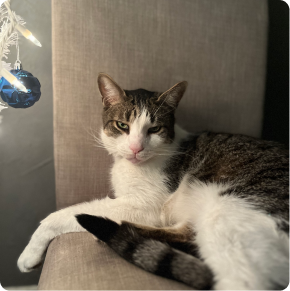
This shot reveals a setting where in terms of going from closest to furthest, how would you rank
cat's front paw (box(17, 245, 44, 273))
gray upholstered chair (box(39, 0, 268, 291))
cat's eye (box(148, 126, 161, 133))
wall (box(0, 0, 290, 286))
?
cat's front paw (box(17, 245, 44, 273)), cat's eye (box(148, 126, 161, 133)), gray upholstered chair (box(39, 0, 268, 291)), wall (box(0, 0, 290, 286))

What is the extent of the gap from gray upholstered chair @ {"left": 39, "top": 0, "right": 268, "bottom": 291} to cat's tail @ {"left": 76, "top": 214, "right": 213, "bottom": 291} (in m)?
0.29

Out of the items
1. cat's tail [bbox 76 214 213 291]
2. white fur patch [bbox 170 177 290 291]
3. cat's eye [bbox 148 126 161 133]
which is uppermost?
cat's eye [bbox 148 126 161 133]

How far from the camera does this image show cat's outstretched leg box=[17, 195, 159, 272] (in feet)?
3.13

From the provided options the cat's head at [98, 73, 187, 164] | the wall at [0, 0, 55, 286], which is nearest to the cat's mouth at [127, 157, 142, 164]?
the cat's head at [98, 73, 187, 164]

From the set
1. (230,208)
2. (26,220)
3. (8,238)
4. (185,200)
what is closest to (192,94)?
(185,200)

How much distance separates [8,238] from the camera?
151 cm

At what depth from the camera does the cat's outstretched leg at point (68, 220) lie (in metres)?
0.95

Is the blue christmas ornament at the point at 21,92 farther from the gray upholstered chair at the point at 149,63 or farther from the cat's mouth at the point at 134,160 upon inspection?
the cat's mouth at the point at 134,160

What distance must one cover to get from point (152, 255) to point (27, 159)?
111 cm

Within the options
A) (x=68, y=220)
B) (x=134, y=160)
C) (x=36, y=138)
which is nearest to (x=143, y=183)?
(x=134, y=160)

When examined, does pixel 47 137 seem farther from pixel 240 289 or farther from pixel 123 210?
pixel 240 289

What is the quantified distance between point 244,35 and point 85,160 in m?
1.22

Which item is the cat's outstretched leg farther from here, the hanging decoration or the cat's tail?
the hanging decoration

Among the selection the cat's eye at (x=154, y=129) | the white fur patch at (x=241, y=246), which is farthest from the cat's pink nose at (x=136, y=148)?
the white fur patch at (x=241, y=246)
